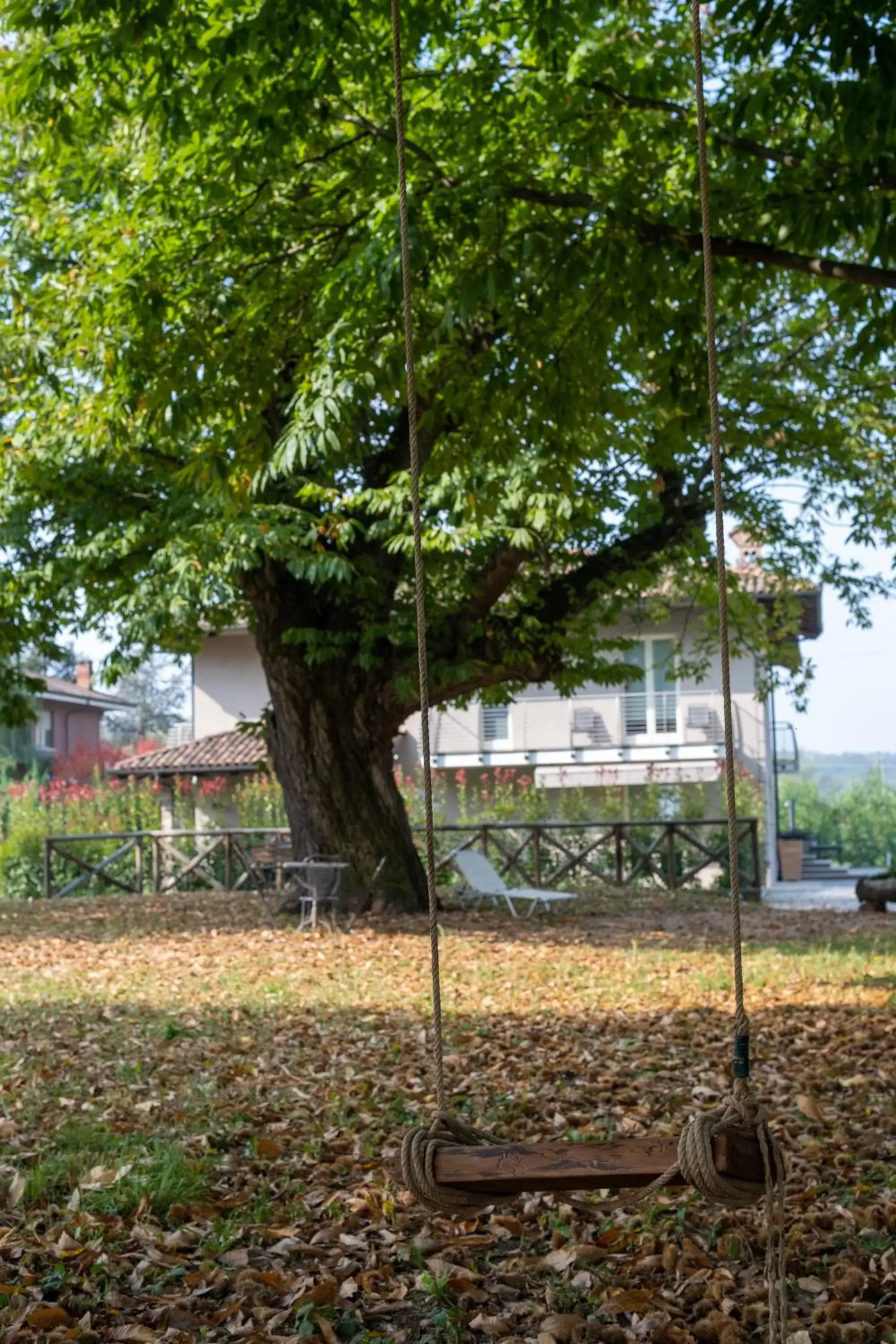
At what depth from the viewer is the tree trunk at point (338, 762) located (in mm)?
14508

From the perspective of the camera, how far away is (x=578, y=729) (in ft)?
97.9

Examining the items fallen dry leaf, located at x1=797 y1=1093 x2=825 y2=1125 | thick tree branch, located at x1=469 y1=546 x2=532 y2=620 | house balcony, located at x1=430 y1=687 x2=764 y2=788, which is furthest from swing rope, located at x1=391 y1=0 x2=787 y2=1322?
house balcony, located at x1=430 y1=687 x2=764 y2=788

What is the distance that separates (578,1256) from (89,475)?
11.3 meters

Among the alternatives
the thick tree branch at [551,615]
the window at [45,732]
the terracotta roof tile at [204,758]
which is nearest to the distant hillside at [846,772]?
the terracotta roof tile at [204,758]

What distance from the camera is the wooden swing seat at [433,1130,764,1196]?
9.08 ft

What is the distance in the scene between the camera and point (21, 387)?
13.4 m

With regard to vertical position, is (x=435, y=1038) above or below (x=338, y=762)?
below

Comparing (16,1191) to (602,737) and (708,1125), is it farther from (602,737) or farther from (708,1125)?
(602,737)

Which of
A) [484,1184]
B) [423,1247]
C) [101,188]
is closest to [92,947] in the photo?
[101,188]

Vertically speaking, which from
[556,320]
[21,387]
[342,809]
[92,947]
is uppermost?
[21,387]

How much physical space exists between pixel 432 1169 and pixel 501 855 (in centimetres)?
1783

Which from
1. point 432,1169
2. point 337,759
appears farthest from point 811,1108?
point 337,759

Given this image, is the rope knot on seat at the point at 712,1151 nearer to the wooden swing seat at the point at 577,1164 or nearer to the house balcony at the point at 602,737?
the wooden swing seat at the point at 577,1164

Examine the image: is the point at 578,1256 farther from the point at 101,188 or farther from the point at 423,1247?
the point at 101,188
